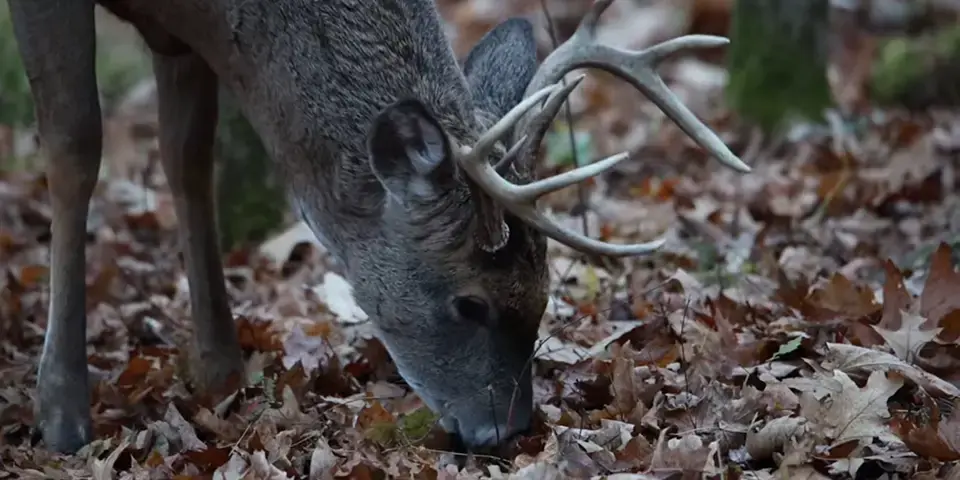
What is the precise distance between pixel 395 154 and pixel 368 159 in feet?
0.91

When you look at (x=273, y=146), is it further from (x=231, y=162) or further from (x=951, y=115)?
(x=951, y=115)

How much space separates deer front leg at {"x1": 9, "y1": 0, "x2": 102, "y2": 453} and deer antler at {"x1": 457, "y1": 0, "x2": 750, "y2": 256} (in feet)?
5.41

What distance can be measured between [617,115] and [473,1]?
572cm

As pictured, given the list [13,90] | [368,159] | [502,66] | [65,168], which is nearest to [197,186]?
[65,168]

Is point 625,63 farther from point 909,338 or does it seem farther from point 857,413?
point 857,413

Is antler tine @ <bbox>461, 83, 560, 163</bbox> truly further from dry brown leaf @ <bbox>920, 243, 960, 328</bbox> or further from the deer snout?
dry brown leaf @ <bbox>920, 243, 960, 328</bbox>

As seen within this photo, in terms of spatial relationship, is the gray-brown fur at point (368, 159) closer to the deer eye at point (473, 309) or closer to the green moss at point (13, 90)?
the deer eye at point (473, 309)

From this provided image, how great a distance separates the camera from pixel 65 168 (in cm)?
559

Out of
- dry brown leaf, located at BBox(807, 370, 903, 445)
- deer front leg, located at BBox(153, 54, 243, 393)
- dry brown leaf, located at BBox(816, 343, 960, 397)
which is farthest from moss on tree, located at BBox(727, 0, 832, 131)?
dry brown leaf, located at BBox(807, 370, 903, 445)

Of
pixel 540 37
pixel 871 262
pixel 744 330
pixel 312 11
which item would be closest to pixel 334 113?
pixel 312 11

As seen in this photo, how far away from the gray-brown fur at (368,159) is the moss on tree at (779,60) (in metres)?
4.35

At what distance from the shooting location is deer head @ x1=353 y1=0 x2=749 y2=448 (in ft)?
15.8

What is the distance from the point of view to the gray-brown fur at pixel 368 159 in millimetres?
5039

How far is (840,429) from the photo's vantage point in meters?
4.43
